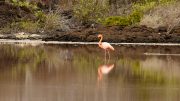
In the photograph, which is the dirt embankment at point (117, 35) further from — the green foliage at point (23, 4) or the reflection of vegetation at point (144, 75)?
the reflection of vegetation at point (144, 75)

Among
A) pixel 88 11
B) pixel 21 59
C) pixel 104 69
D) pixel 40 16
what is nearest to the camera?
pixel 104 69

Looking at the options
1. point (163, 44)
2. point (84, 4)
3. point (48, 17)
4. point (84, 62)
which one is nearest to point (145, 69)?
point (84, 62)

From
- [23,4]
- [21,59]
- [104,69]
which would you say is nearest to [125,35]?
[23,4]

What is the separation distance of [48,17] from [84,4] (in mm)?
3936

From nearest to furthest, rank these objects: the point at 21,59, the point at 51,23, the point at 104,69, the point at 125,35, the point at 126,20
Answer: the point at 104,69, the point at 21,59, the point at 125,35, the point at 126,20, the point at 51,23

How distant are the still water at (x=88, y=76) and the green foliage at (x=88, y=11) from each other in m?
14.4

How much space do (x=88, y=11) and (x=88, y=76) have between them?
2438 centimetres

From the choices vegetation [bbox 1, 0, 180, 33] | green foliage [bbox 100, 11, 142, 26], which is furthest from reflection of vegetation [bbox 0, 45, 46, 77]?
green foliage [bbox 100, 11, 142, 26]

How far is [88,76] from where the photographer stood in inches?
656

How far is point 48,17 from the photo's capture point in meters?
38.5

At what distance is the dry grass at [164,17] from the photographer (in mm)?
35016

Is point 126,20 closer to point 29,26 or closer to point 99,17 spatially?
point 99,17

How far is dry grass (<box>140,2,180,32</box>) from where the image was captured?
35016 millimetres

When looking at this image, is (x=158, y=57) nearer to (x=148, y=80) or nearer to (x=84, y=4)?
(x=148, y=80)
